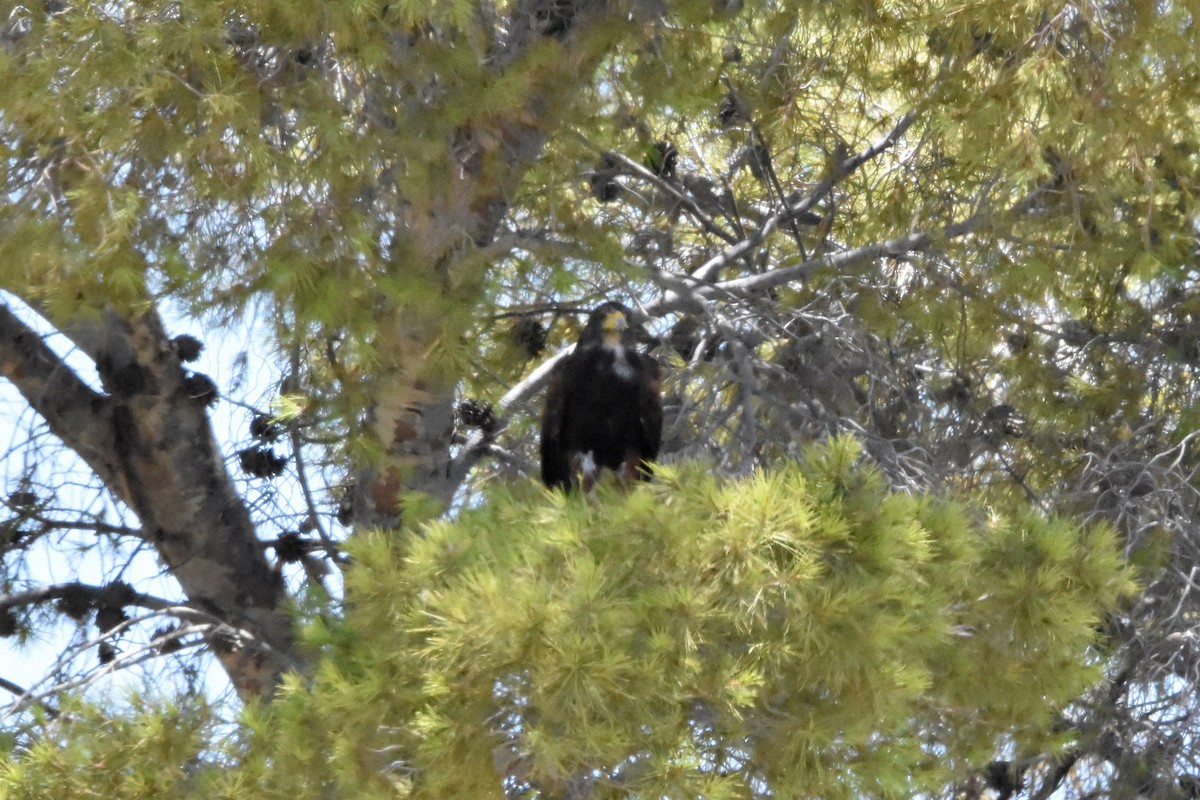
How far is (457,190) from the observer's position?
374cm

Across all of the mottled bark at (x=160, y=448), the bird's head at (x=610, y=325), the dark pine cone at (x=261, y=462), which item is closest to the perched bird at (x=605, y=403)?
the bird's head at (x=610, y=325)

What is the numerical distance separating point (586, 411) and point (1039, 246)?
1487mm

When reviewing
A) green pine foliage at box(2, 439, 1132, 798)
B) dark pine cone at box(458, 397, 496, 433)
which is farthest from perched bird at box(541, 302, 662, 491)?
green pine foliage at box(2, 439, 1132, 798)

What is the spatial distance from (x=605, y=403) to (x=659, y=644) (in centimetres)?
216

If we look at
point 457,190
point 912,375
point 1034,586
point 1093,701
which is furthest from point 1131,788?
point 457,190

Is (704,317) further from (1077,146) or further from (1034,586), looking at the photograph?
(1034,586)

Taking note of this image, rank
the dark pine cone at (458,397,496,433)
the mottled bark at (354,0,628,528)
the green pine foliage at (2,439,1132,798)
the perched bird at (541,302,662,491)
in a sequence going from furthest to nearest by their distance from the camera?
the dark pine cone at (458,397,496,433), the perched bird at (541,302,662,491), the mottled bark at (354,0,628,528), the green pine foliage at (2,439,1132,798)

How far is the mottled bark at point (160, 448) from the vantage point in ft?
15.5

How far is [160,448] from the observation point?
4.75 metres

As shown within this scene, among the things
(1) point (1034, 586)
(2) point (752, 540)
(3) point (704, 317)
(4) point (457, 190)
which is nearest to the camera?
(2) point (752, 540)

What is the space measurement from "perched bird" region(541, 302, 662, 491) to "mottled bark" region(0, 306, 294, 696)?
3.58 feet

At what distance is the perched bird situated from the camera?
455cm

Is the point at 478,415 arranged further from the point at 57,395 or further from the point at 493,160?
the point at 57,395

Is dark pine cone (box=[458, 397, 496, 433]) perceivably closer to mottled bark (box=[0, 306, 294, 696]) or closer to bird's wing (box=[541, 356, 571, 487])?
bird's wing (box=[541, 356, 571, 487])
